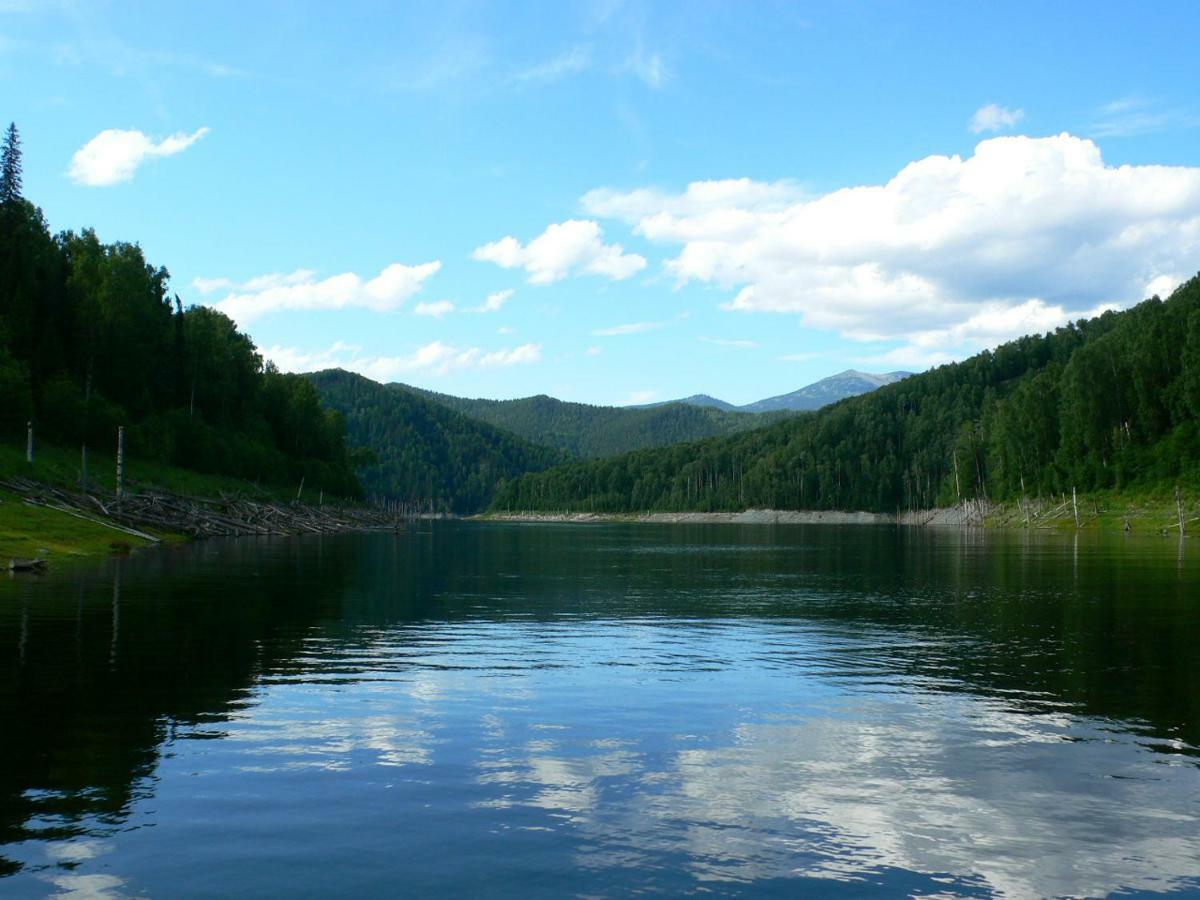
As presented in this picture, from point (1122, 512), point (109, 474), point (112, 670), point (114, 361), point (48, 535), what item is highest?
point (114, 361)

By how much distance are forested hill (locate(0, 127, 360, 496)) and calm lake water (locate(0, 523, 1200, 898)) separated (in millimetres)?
77711

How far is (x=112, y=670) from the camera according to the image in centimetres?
2484

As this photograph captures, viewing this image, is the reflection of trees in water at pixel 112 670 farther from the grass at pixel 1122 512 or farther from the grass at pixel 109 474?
the grass at pixel 1122 512

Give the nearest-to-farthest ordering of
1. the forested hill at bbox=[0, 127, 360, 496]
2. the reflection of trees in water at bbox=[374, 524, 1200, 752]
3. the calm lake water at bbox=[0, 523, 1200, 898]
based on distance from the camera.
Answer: the calm lake water at bbox=[0, 523, 1200, 898], the reflection of trees in water at bbox=[374, 524, 1200, 752], the forested hill at bbox=[0, 127, 360, 496]

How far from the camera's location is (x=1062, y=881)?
39.5ft

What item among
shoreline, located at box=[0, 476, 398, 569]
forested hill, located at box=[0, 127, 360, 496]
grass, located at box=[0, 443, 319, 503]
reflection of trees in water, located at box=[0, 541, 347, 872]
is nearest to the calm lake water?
reflection of trees in water, located at box=[0, 541, 347, 872]

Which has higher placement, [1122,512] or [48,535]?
[1122,512]

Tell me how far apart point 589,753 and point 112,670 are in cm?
1423

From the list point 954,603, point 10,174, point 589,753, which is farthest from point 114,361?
point 589,753

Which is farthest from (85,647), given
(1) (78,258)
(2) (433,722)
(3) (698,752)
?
(1) (78,258)

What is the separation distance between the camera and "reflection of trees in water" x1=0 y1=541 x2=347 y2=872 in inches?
589

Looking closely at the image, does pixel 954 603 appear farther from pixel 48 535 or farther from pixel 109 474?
pixel 109 474

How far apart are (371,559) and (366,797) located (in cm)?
6994

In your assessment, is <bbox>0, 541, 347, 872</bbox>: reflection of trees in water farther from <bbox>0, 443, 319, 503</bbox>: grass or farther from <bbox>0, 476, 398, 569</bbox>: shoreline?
<bbox>0, 443, 319, 503</bbox>: grass
